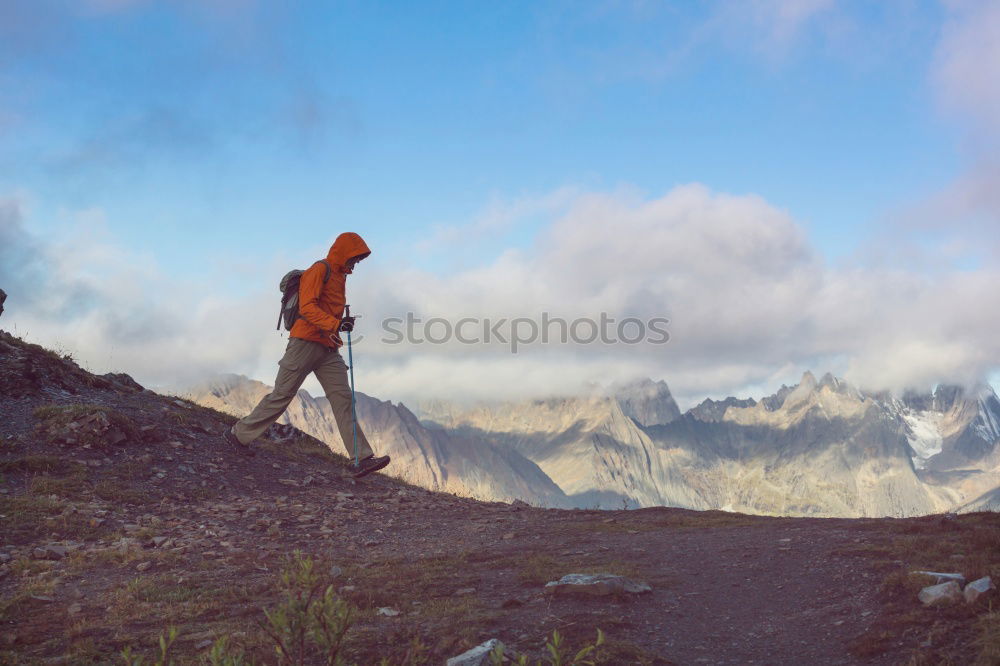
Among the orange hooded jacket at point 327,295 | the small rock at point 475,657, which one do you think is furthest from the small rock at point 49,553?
the small rock at point 475,657

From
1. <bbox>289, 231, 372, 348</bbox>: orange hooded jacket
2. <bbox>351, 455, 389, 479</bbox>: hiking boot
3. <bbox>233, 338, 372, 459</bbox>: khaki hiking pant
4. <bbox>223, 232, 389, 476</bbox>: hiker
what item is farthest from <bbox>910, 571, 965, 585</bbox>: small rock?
<bbox>289, 231, 372, 348</bbox>: orange hooded jacket

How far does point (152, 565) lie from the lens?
979 cm

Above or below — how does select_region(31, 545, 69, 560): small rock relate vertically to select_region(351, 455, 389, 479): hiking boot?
below

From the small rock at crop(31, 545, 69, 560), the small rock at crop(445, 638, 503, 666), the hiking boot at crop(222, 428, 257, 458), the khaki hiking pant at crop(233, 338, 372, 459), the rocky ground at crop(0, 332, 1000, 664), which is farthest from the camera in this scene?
the hiking boot at crop(222, 428, 257, 458)

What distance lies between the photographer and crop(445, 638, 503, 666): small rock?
565 centimetres

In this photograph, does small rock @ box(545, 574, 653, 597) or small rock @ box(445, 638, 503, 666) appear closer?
small rock @ box(445, 638, 503, 666)

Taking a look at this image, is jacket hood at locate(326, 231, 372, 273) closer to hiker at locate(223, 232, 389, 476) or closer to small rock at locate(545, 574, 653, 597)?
hiker at locate(223, 232, 389, 476)

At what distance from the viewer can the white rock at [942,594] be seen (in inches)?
256

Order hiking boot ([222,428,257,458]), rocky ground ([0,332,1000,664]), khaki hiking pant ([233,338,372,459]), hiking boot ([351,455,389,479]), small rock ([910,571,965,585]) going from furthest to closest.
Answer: hiking boot ([222,428,257,458])
hiking boot ([351,455,389,479])
khaki hiking pant ([233,338,372,459])
small rock ([910,571,965,585])
rocky ground ([0,332,1000,664])

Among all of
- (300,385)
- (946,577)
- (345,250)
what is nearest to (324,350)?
(300,385)

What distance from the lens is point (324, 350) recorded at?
15.1 meters

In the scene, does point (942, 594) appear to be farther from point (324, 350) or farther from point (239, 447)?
point (239, 447)

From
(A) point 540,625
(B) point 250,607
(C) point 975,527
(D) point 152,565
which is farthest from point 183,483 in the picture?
(C) point 975,527

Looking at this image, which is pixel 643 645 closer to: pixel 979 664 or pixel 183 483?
pixel 979 664
